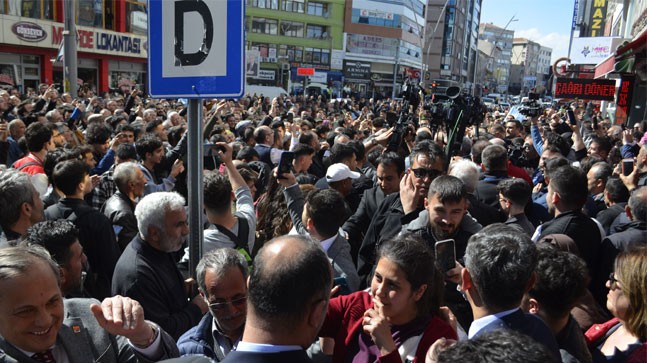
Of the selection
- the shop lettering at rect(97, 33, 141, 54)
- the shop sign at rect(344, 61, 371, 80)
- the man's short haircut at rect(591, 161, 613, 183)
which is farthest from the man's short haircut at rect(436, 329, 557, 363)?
the shop sign at rect(344, 61, 371, 80)

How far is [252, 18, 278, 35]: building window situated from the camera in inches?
2084

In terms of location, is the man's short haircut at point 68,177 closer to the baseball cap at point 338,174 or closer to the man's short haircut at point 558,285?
the baseball cap at point 338,174

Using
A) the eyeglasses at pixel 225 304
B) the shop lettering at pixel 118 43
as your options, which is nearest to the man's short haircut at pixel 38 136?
the eyeglasses at pixel 225 304

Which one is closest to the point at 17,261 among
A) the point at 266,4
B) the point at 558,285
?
the point at 558,285

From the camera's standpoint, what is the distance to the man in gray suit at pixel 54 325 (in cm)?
199

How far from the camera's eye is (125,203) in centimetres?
433

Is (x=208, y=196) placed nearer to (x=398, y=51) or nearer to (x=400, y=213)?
(x=400, y=213)

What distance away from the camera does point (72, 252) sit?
2.81 meters

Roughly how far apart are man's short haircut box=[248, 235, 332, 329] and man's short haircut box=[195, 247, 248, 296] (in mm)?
752

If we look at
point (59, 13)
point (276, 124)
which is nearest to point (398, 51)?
point (59, 13)

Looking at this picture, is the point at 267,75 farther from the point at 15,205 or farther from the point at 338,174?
the point at 15,205

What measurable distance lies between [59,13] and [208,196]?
28.9 metres

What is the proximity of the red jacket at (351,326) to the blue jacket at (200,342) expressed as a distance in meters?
0.54

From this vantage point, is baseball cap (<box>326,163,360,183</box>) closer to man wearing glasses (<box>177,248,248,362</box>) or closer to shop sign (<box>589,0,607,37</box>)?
man wearing glasses (<box>177,248,248,362</box>)
